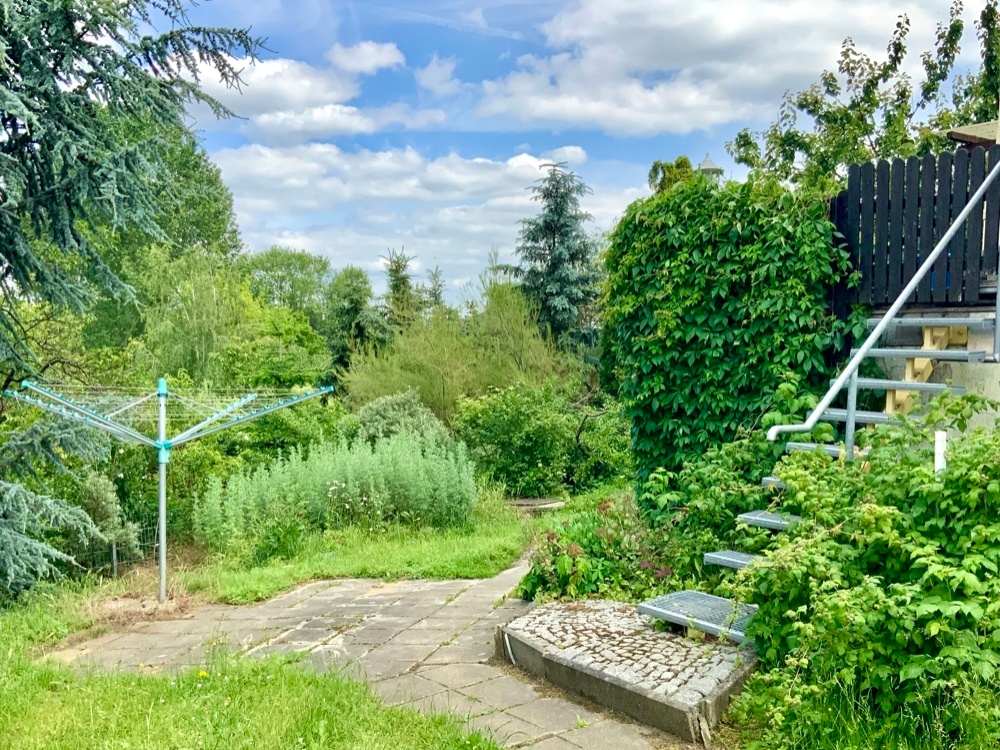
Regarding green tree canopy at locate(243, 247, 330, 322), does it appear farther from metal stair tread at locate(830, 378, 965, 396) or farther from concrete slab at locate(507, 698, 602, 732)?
concrete slab at locate(507, 698, 602, 732)

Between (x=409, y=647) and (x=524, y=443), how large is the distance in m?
6.39

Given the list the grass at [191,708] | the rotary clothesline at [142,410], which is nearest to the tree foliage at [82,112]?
the rotary clothesline at [142,410]

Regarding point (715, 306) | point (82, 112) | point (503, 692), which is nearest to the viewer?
point (503, 692)

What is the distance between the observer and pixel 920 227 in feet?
16.3

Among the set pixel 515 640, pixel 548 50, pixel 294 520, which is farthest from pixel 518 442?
pixel 515 640

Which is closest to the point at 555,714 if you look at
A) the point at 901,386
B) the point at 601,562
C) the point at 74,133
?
the point at 601,562

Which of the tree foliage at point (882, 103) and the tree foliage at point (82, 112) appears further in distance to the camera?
the tree foliage at point (882, 103)

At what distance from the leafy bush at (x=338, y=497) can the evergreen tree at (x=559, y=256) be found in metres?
8.53

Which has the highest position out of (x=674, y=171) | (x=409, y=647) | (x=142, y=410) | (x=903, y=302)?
(x=674, y=171)

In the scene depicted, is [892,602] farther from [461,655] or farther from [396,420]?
[396,420]

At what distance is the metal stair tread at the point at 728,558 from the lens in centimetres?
405

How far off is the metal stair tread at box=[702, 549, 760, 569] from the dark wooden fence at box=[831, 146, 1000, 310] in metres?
2.17

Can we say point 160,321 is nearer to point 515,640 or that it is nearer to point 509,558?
point 509,558

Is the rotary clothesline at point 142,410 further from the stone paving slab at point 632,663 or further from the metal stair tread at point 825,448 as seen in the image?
the metal stair tread at point 825,448
